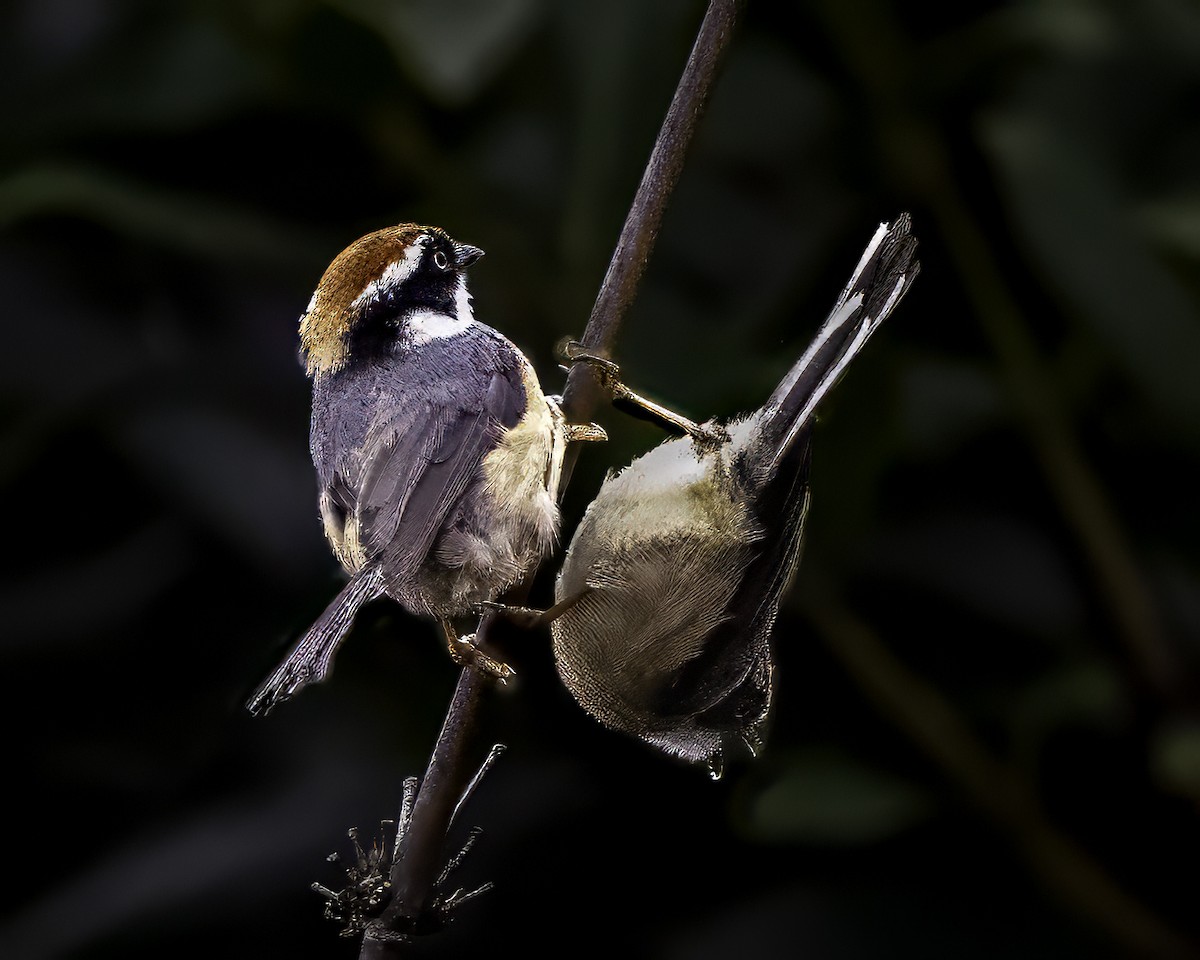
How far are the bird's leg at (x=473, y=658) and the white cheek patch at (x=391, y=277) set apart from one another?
0.19 metres

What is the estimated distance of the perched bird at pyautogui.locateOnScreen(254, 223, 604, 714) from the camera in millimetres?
583

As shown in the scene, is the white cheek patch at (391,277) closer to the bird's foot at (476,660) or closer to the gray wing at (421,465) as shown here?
the gray wing at (421,465)

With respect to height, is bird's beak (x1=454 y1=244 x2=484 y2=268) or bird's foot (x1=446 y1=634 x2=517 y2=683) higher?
bird's beak (x1=454 y1=244 x2=484 y2=268)

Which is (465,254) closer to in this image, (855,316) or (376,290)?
(376,290)

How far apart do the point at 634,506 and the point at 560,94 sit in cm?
62

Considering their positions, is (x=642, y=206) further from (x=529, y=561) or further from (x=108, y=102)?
(x=108, y=102)

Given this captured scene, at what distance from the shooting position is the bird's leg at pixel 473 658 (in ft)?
1.61

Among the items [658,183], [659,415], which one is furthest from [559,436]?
[658,183]

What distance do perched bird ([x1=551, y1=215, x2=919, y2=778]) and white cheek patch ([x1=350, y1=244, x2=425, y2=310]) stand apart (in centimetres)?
13

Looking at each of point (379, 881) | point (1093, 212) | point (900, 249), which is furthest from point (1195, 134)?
point (379, 881)

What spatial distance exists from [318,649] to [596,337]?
17 centimetres

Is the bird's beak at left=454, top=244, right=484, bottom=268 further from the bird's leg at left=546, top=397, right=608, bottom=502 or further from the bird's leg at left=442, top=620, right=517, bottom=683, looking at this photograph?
the bird's leg at left=442, top=620, right=517, bottom=683

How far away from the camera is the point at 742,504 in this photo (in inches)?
24.1

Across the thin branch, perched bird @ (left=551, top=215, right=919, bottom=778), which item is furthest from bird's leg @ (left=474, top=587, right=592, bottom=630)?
the thin branch
